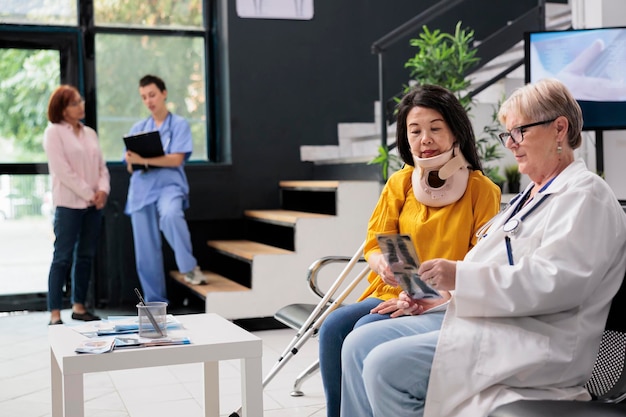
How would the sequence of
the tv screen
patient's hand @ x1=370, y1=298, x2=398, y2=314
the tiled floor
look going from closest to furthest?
patient's hand @ x1=370, y1=298, x2=398, y2=314 → the tiled floor → the tv screen

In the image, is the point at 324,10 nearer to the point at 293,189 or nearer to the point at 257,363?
the point at 293,189

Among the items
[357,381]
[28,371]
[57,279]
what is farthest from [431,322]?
[57,279]

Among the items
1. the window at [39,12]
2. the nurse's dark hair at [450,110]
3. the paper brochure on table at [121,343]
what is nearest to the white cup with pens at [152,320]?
the paper brochure on table at [121,343]

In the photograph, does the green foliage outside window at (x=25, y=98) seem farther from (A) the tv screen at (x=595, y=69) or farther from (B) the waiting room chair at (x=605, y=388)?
(B) the waiting room chair at (x=605, y=388)

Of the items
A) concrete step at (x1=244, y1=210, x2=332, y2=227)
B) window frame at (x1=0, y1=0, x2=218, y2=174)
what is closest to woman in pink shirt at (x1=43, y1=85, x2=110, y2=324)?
window frame at (x1=0, y1=0, x2=218, y2=174)

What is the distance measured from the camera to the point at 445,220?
2693 mm

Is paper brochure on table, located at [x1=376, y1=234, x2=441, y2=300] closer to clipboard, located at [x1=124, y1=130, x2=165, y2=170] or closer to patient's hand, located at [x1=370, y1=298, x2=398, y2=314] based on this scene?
patient's hand, located at [x1=370, y1=298, x2=398, y2=314]

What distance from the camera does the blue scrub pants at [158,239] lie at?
18.7 feet

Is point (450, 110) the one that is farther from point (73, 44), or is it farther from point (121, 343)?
point (73, 44)

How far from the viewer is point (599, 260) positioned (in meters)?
2.00

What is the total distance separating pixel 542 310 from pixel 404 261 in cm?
37

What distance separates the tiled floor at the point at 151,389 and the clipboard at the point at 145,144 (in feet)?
4.80

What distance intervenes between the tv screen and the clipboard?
2506 millimetres

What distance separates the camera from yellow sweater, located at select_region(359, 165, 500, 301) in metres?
2.68
